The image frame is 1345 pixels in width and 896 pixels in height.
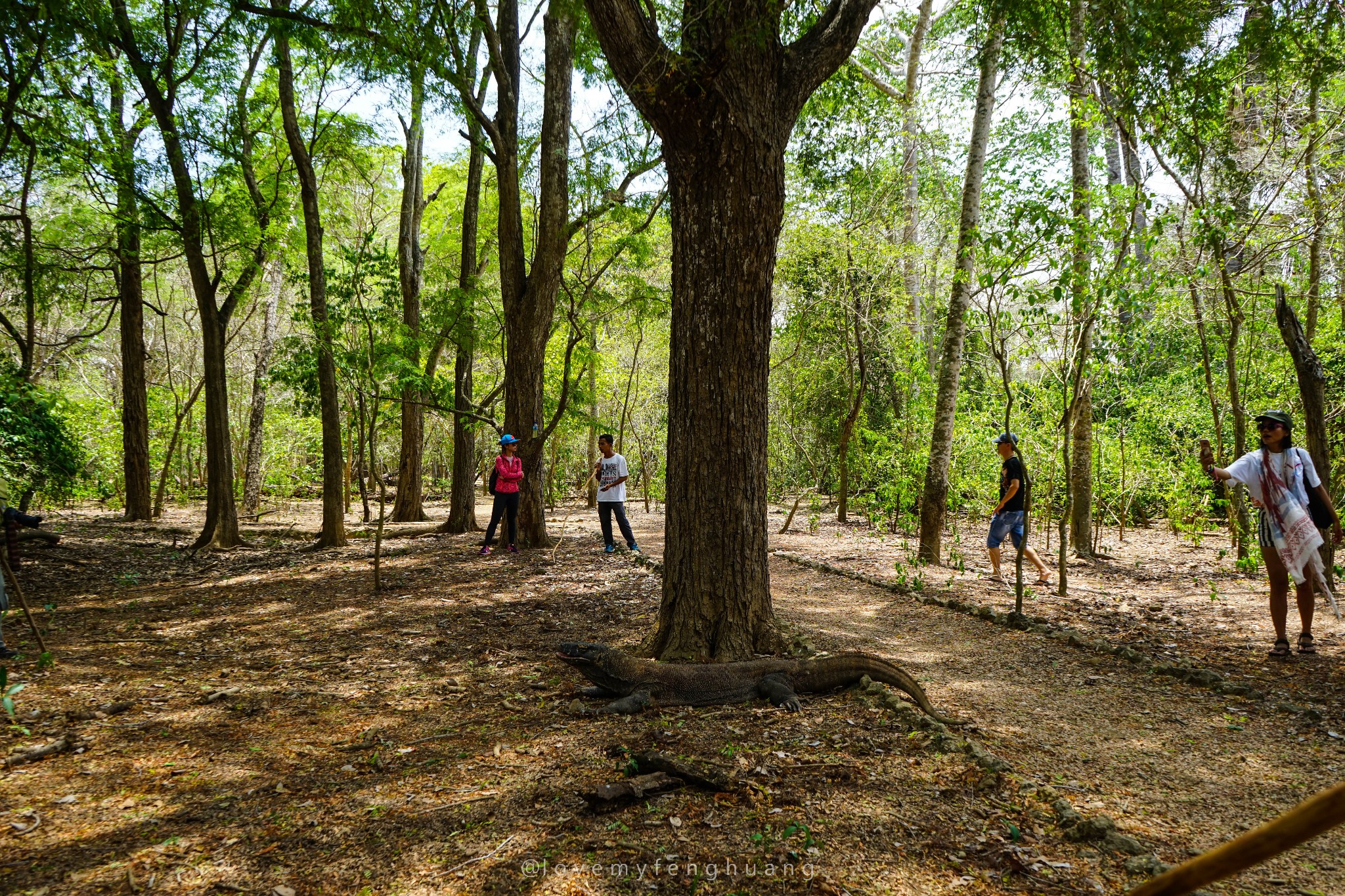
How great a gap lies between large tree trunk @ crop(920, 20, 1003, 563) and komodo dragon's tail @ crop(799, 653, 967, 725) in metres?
5.61

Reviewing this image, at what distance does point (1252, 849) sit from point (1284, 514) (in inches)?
223

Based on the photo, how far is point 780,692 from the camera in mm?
4270

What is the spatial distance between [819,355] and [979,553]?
8586mm

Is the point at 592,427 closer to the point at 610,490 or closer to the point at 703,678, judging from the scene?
the point at 610,490

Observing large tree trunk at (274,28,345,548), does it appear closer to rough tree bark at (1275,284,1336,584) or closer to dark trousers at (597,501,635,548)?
dark trousers at (597,501,635,548)

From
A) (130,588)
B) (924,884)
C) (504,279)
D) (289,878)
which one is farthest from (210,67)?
(924,884)

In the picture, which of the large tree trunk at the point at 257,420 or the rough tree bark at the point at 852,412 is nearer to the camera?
the rough tree bark at the point at 852,412

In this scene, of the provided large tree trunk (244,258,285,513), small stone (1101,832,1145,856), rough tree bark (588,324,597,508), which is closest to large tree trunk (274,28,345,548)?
rough tree bark (588,324,597,508)

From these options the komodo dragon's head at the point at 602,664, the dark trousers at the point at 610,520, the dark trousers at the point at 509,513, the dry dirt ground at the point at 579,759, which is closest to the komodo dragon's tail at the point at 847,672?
the dry dirt ground at the point at 579,759

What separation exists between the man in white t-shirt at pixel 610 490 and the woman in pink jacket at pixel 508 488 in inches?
46.6

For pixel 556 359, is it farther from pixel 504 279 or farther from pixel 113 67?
pixel 113 67

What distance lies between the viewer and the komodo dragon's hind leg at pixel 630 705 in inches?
162

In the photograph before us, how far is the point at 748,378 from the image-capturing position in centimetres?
468

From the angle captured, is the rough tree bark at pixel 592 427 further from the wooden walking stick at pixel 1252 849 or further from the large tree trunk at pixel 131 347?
the wooden walking stick at pixel 1252 849
